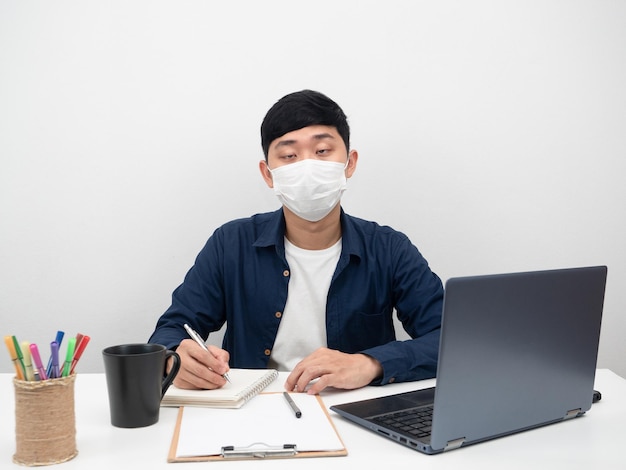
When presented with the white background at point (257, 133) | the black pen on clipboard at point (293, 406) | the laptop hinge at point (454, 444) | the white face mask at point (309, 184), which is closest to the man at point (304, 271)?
the white face mask at point (309, 184)

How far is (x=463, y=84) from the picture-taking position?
6.22 ft

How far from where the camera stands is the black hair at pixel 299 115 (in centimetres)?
148

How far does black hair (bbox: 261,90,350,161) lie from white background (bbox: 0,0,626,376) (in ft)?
1.14

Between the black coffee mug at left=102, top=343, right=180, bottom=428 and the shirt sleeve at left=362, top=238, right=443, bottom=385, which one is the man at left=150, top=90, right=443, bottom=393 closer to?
the shirt sleeve at left=362, top=238, right=443, bottom=385

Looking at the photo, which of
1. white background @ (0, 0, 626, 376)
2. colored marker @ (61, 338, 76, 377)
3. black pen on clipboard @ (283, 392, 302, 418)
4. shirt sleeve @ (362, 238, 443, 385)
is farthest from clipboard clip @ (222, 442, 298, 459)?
white background @ (0, 0, 626, 376)

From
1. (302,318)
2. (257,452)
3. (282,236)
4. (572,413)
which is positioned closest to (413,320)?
(302,318)

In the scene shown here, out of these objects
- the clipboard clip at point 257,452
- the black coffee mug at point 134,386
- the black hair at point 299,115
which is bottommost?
the clipboard clip at point 257,452

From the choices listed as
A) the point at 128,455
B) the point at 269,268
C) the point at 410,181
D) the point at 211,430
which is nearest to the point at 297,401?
the point at 211,430

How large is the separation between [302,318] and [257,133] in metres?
0.65

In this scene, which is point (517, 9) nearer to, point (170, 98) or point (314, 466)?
point (170, 98)

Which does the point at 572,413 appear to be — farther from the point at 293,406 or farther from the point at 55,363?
the point at 55,363

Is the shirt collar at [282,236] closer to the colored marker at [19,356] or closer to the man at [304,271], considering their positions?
the man at [304,271]

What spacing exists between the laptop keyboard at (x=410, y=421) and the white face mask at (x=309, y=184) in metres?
0.67

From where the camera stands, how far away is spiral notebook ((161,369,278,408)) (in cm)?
99
